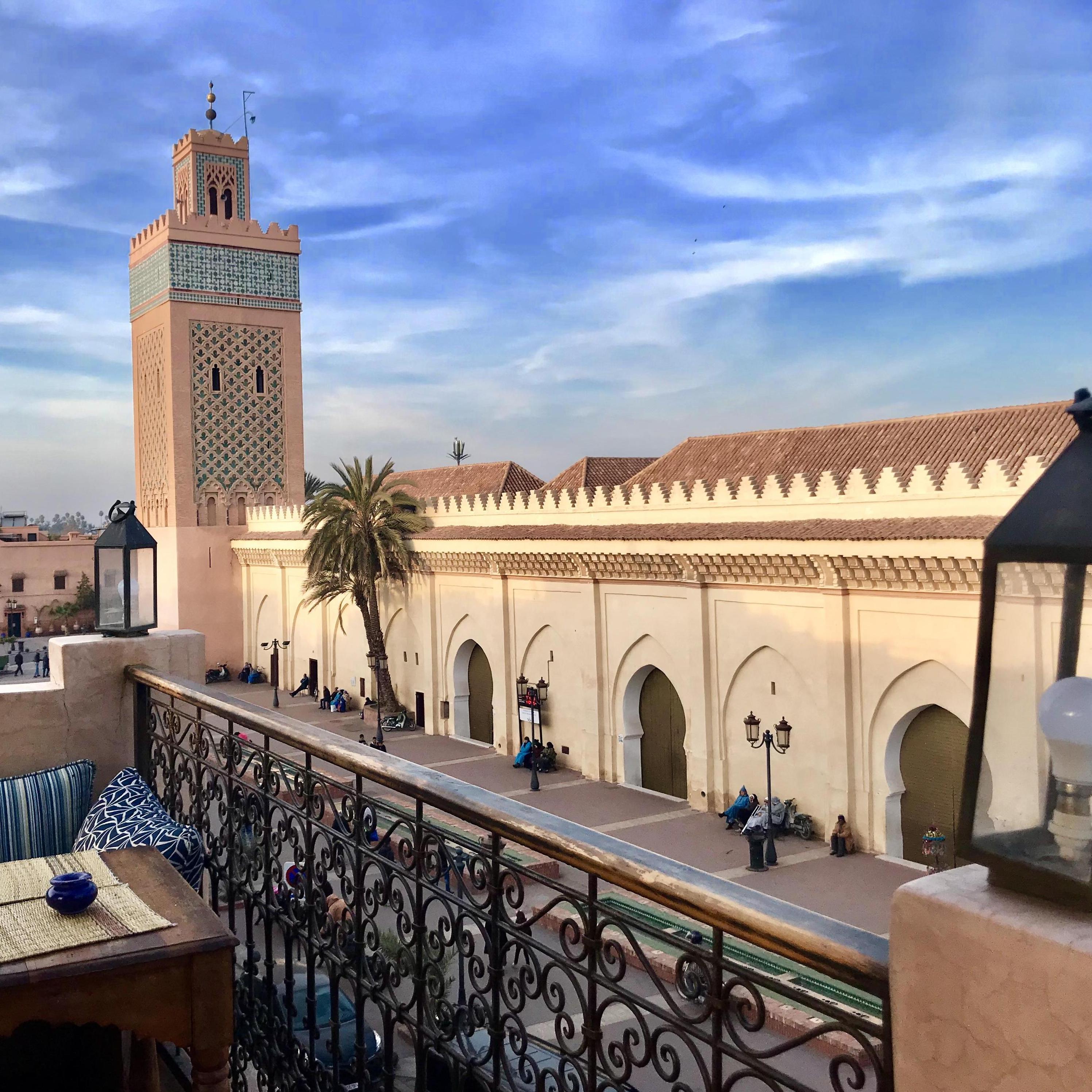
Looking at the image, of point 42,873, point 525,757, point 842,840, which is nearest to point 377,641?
point 525,757

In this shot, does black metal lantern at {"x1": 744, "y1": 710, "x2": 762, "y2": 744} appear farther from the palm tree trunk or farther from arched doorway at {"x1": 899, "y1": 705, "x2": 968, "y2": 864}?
the palm tree trunk

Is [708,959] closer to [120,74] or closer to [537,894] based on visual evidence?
[537,894]

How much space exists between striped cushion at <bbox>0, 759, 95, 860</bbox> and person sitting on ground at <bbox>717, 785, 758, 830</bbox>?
1068 cm

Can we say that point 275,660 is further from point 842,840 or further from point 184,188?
point 842,840

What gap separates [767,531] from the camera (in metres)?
12.6

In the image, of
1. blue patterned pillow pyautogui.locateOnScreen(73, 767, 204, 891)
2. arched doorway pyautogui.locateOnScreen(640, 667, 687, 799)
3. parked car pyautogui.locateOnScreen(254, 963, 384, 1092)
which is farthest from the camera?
arched doorway pyautogui.locateOnScreen(640, 667, 687, 799)

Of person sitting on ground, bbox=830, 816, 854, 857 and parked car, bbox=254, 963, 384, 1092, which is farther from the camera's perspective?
person sitting on ground, bbox=830, 816, 854, 857

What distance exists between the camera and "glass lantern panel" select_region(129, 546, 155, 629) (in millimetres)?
3797

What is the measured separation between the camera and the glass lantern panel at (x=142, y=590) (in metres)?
3.80

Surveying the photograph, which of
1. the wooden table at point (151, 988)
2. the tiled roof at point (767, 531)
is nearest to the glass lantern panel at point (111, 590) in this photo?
the wooden table at point (151, 988)

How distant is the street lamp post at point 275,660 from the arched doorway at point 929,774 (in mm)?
15669

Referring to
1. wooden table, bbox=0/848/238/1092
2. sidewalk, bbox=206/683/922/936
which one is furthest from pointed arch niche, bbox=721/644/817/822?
wooden table, bbox=0/848/238/1092

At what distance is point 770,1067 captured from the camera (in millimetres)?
1193

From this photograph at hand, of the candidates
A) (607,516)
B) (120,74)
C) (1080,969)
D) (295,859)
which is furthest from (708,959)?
(607,516)
